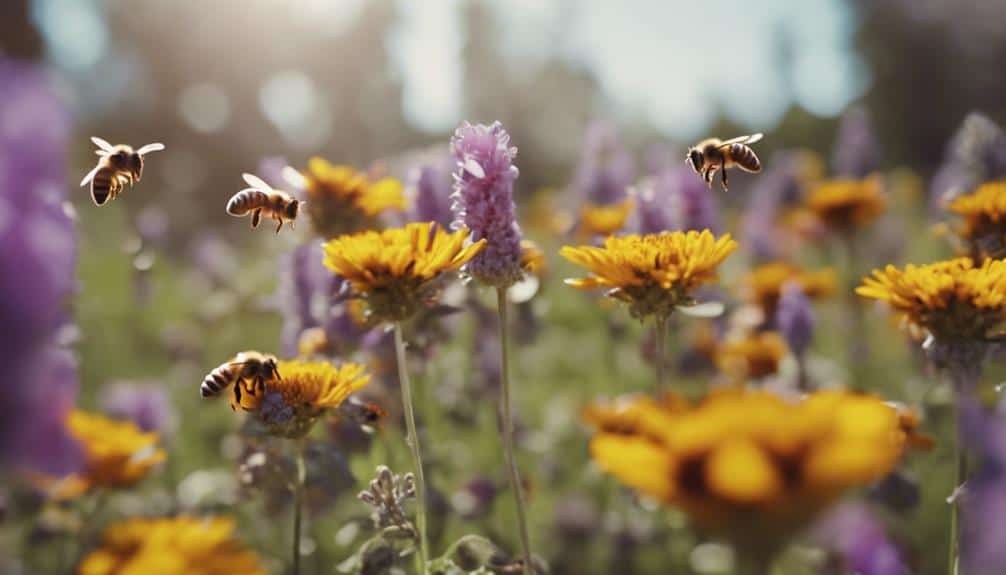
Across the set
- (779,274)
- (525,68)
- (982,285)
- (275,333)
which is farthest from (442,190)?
(525,68)

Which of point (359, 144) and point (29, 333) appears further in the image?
point (359, 144)

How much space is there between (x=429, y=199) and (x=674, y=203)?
845mm

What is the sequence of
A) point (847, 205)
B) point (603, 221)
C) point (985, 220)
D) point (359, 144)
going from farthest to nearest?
point (359, 144)
point (847, 205)
point (603, 221)
point (985, 220)

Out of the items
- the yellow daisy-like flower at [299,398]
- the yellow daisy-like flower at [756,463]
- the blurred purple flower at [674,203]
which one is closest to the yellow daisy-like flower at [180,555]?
the yellow daisy-like flower at [299,398]

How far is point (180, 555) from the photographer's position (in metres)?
1.71

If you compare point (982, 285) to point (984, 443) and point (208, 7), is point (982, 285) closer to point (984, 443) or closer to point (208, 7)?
point (984, 443)

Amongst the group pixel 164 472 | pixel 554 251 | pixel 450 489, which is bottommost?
pixel 450 489

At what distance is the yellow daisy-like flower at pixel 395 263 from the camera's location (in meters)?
1.60

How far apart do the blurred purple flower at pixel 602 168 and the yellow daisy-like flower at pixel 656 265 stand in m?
2.20

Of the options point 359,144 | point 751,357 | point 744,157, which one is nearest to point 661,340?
point 744,157

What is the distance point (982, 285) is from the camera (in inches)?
61.3

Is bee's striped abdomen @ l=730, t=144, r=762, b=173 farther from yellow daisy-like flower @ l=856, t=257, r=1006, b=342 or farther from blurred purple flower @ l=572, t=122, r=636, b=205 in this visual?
blurred purple flower @ l=572, t=122, r=636, b=205

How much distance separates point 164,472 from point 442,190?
204 cm

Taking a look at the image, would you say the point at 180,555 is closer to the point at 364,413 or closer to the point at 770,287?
the point at 364,413
